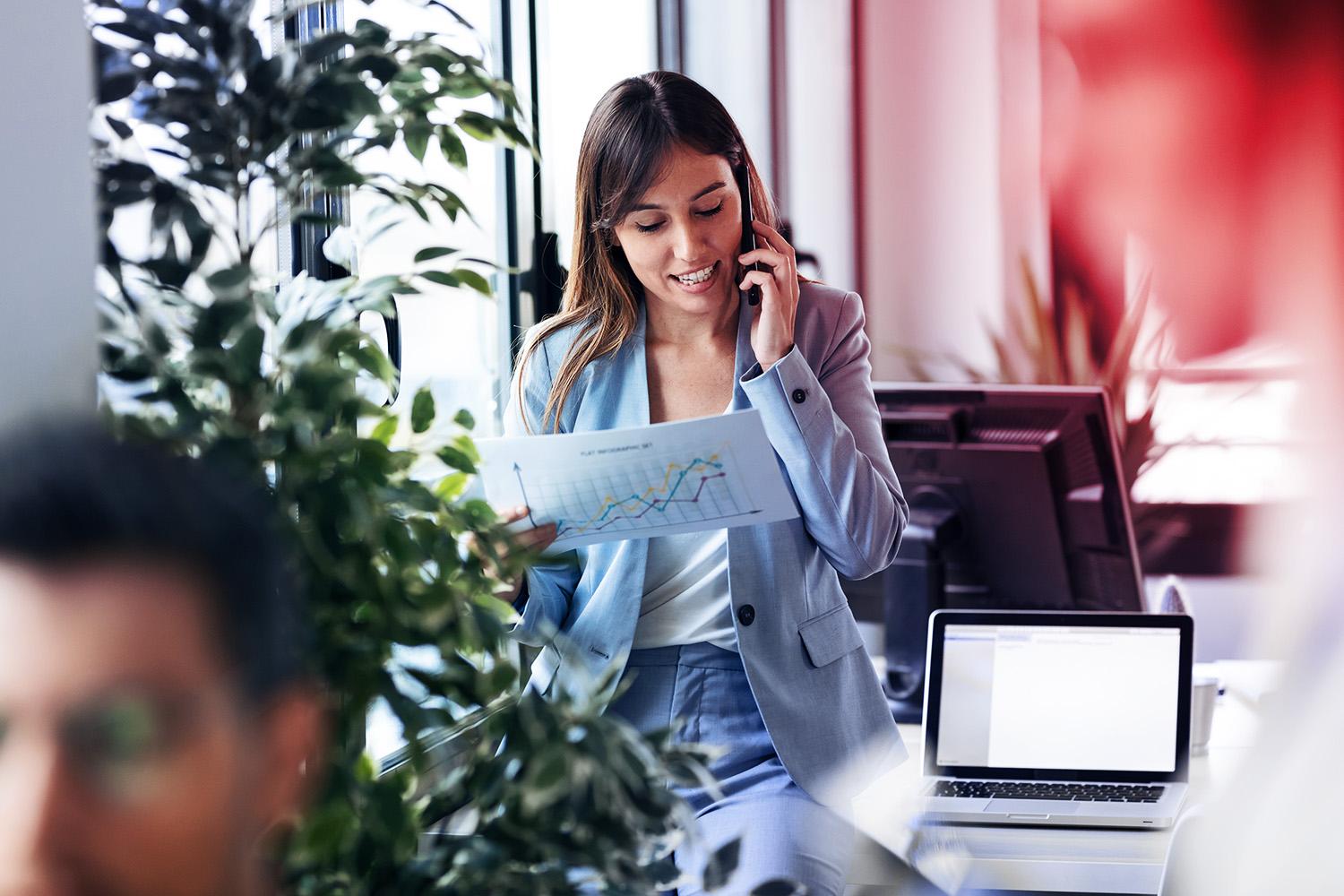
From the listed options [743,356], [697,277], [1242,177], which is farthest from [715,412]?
[1242,177]

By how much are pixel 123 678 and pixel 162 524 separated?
69 millimetres

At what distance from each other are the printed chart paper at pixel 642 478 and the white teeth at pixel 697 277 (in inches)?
16.2

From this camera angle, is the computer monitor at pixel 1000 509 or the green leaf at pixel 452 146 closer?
the green leaf at pixel 452 146

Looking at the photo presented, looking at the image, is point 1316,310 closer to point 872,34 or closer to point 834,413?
point 872,34

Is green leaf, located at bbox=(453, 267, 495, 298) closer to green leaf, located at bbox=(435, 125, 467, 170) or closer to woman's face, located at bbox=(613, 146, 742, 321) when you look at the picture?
green leaf, located at bbox=(435, 125, 467, 170)

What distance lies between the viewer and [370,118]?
793 millimetres

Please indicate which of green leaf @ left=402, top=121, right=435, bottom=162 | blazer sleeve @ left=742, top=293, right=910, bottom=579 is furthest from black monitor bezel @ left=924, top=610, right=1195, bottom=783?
green leaf @ left=402, top=121, right=435, bottom=162

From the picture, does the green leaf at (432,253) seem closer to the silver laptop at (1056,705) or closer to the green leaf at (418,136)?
the green leaf at (418,136)

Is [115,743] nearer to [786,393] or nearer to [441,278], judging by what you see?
[441,278]

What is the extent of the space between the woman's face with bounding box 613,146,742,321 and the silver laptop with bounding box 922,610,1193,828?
565mm

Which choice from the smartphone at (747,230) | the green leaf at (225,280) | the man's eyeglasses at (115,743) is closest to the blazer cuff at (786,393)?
the smartphone at (747,230)

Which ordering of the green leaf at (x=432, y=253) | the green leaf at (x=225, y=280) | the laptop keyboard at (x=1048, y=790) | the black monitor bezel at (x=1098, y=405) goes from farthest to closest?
the black monitor bezel at (x=1098, y=405)
the laptop keyboard at (x=1048, y=790)
the green leaf at (x=432, y=253)
the green leaf at (x=225, y=280)

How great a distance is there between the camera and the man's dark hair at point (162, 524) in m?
0.56

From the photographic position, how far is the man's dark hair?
0.56 meters
